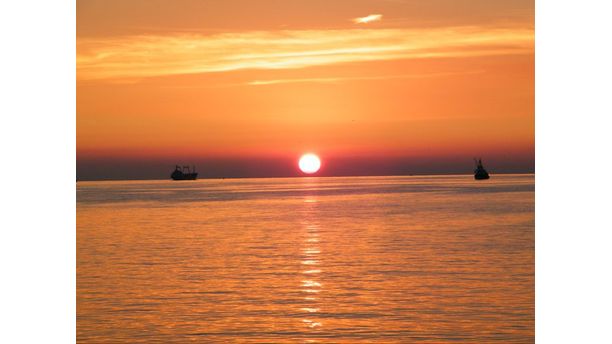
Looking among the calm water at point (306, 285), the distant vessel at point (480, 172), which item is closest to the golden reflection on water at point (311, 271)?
the calm water at point (306, 285)

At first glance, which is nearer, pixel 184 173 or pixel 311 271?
pixel 311 271

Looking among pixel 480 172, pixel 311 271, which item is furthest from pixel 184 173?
pixel 311 271

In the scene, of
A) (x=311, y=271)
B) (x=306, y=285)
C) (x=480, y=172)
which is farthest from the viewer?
(x=480, y=172)

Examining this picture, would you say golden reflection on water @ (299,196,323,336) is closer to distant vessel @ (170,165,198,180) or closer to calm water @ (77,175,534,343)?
calm water @ (77,175,534,343)

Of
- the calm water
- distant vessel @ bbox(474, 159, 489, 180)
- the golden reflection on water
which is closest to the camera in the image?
the calm water

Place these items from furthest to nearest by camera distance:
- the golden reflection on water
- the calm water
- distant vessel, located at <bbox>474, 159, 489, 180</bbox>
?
distant vessel, located at <bbox>474, 159, 489, 180</bbox> → the golden reflection on water → the calm water

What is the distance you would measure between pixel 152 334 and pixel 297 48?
14.5 m

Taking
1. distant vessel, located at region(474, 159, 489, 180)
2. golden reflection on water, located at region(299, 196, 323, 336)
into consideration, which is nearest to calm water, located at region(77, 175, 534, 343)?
golden reflection on water, located at region(299, 196, 323, 336)

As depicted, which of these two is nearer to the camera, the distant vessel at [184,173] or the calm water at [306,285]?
the calm water at [306,285]

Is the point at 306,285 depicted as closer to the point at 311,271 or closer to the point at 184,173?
the point at 311,271

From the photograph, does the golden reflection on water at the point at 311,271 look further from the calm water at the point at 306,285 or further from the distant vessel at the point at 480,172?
the distant vessel at the point at 480,172

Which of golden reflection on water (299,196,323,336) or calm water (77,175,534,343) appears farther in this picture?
golden reflection on water (299,196,323,336)

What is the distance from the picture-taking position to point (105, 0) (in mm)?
17266

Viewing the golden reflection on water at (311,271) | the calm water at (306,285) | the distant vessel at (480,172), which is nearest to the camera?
the calm water at (306,285)
